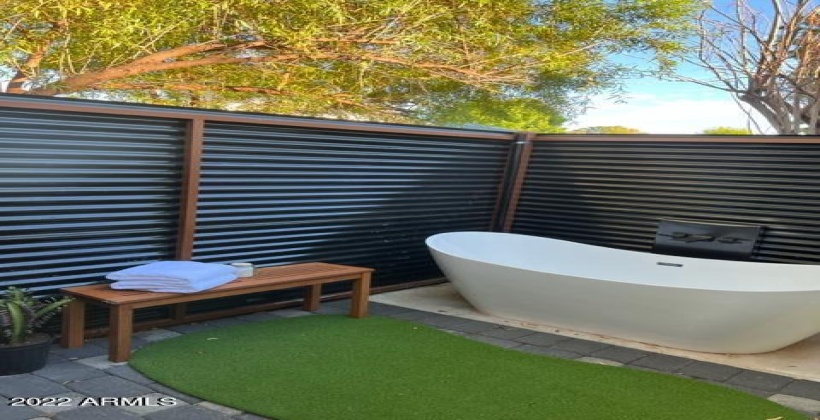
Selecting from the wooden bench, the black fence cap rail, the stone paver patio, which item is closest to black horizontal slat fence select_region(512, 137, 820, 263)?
the black fence cap rail

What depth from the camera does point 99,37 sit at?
7.72m

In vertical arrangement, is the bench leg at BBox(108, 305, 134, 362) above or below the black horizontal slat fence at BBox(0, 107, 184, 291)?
below

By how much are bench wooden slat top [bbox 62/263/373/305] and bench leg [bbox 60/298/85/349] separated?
3.5 inches

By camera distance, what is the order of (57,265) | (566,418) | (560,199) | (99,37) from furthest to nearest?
(99,37), (560,199), (57,265), (566,418)

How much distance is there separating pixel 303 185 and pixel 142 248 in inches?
42.6

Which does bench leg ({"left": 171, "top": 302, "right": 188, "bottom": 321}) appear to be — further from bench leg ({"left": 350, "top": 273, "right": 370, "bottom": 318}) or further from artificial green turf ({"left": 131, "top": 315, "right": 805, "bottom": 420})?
bench leg ({"left": 350, "top": 273, "right": 370, "bottom": 318})

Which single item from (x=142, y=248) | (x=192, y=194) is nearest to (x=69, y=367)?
(x=142, y=248)

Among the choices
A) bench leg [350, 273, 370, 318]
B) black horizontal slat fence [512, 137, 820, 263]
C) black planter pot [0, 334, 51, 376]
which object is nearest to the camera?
black planter pot [0, 334, 51, 376]

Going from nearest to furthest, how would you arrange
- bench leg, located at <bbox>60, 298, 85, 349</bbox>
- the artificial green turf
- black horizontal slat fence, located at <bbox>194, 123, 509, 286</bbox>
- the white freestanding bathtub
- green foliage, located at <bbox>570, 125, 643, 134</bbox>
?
1. the artificial green turf
2. bench leg, located at <bbox>60, 298, 85, 349</bbox>
3. the white freestanding bathtub
4. black horizontal slat fence, located at <bbox>194, 123, 509, 286</bbox>
5. green foliage, located at <bbox>570, 125, 643, 134</bbox>

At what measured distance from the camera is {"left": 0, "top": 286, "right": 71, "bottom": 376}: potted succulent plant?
308 cm

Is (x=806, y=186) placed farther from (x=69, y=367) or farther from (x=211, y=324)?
(x=69, y=367)

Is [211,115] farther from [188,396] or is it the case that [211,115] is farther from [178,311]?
[188,396]

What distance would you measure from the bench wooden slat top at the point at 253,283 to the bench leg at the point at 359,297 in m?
0.06

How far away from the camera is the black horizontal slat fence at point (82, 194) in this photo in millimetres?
3451
